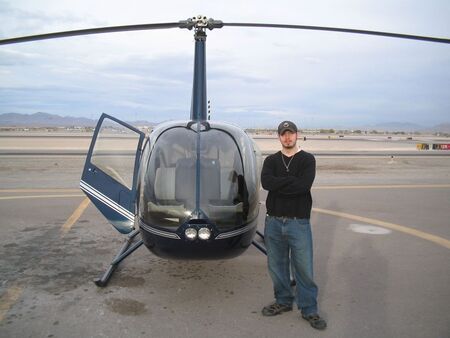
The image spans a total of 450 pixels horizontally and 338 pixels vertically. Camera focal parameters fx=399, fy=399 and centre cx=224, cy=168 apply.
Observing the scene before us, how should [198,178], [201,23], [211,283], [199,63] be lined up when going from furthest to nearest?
[199,63], [201,23], [211,283], [198,178]

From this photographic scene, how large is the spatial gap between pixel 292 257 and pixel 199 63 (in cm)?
323

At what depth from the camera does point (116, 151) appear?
5.86m

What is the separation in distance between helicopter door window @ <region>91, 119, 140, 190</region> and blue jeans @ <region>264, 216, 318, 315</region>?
2354mm

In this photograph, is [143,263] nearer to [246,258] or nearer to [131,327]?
[246,258]

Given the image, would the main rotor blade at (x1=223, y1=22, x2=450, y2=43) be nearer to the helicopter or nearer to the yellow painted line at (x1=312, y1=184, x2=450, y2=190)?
the helicopter

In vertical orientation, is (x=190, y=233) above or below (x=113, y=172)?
below

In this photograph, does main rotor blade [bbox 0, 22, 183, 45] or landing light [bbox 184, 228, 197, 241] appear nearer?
landing light [bbox 184, 228, 197, 241]

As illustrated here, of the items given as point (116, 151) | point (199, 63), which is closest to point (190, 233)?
point (116, 151)

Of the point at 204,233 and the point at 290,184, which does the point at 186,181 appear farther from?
the point at 290,184

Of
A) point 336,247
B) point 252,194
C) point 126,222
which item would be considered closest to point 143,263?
point 126,222

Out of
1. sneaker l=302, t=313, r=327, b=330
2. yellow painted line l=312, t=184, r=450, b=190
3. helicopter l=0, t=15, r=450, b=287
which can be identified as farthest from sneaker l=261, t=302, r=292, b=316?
yellow painted line l=312, t=184, r=450, b=190

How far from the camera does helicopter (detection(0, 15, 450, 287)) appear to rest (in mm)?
3945

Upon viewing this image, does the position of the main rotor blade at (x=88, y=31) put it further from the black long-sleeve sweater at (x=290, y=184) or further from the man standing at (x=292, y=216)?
the black long-sleeve sweater at (x=290, y=184)

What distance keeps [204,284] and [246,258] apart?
116cm
